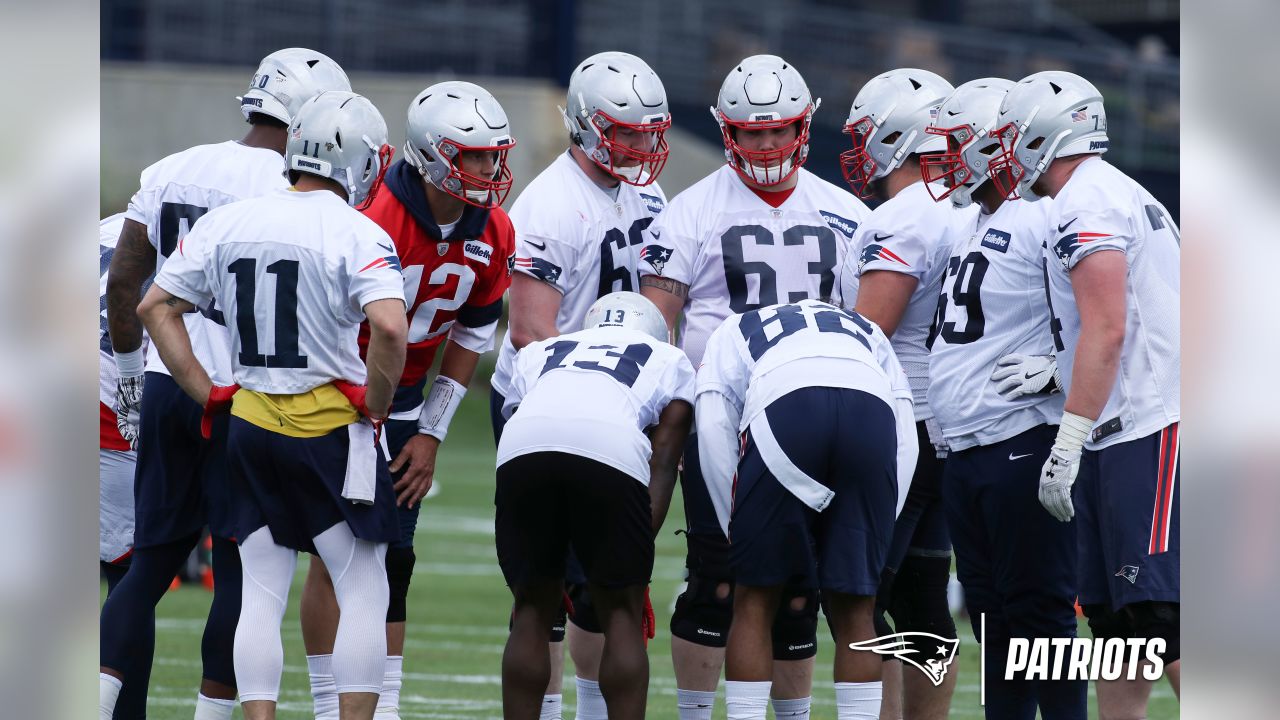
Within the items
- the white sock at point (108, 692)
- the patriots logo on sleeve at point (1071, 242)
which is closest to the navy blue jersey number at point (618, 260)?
the patriots logo on sleeve at point (1071, 242)

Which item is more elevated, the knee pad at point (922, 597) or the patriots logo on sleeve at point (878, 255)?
the patriots logo on sleeve at point (878, 255)

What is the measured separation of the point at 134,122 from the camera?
24156mm

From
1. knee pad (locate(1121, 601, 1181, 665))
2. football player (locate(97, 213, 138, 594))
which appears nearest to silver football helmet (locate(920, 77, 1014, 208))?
knee pad (locate(1121, 601, 1181, 665))

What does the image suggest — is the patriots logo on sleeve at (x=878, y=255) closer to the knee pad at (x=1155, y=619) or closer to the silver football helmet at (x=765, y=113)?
the silver football helmet at (x=765, y=113)

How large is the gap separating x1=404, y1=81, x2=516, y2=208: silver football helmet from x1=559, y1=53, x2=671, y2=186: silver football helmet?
480mm

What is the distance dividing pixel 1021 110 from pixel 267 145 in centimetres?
259

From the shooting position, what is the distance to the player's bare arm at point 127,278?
18.1 ft

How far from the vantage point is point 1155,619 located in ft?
16.2

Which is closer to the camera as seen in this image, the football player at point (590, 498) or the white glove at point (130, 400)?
the football player at point (590, 498)

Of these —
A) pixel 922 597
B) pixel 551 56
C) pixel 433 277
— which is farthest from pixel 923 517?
pixel 551 56

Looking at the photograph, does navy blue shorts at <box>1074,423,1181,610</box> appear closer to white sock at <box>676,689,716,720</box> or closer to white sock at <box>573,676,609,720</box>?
white sock at <box>676,689,716,720</box>

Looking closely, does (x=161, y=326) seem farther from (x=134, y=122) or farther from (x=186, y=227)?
(x=134, y=122)

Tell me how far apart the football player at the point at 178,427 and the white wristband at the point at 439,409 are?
73cm
